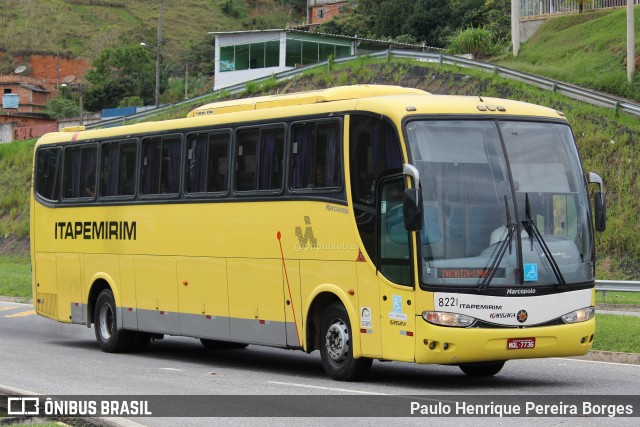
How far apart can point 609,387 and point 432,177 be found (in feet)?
10.8

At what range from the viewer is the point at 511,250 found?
15047 millimetres

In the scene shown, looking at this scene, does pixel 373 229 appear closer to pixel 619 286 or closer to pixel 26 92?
pixel 619 286

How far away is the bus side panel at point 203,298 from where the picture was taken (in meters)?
19.1

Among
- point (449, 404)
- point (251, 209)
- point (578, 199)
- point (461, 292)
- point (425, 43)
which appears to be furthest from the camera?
point (425, 43)

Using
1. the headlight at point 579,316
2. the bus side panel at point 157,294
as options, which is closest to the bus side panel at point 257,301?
the bus side panel at point 157,294

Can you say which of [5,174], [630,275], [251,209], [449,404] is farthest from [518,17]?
[449,404]

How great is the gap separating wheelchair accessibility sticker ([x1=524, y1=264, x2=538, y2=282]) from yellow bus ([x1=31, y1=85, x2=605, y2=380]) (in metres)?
0.02

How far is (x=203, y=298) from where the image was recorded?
1958 cm

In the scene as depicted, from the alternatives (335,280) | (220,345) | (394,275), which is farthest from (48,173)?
(394,275)

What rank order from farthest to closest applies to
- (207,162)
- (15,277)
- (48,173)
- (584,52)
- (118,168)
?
(584,52) < (15,277) < (48,173) < (118,168) < (207,162)

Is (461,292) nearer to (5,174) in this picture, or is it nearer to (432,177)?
(432,177)

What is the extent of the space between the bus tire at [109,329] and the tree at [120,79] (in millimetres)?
84890

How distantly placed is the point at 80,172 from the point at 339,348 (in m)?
8.93

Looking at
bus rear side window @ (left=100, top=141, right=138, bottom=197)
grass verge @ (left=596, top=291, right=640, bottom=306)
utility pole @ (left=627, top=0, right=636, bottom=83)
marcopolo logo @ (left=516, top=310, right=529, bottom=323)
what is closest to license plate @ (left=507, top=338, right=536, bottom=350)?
marcopolo logo @ (left=516, top=310, right=529, bottom=323)
